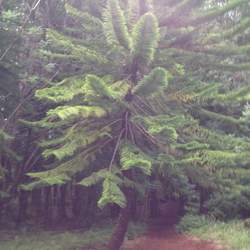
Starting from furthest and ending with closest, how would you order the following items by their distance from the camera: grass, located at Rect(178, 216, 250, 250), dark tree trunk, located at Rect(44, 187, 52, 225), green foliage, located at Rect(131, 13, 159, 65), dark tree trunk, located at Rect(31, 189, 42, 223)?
dark tree trunk, located at Rect(31, 189, 42, 223)
dark tree trunk, located at Rect(44, 187, 52, 225)
grass, located at Rect(178, 216, 250, 250)
green foliage, located at Rect(131, 13, 159, 65)

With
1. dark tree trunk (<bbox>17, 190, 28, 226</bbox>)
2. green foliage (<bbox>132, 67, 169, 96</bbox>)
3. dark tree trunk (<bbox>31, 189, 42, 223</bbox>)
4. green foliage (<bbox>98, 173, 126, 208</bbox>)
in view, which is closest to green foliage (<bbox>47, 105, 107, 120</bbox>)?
green foliage (<bbox>132, 67, 169, 96</bbox>)

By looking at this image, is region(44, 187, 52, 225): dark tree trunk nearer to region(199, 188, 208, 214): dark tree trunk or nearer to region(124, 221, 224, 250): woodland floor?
region(124, 221, 224, 250): woodland floor

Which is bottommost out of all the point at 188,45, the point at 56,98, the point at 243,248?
the point at 243,248

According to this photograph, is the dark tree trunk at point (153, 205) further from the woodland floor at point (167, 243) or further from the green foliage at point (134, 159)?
the green foliage at point (134, 159)

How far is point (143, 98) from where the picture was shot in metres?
8.12

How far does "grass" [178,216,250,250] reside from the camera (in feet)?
33.2

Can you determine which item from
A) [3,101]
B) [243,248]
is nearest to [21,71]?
[3,101]

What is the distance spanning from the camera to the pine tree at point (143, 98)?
717 cm

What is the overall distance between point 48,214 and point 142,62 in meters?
7.92

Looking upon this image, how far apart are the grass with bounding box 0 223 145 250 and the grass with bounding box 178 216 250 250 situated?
1.47m

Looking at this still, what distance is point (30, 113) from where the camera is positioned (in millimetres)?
11586

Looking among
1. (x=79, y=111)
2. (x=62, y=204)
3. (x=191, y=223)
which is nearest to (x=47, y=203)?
(x=62, y=204)

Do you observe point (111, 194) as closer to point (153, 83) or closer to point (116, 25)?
point (153, 83)

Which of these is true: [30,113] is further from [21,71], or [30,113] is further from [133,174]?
[133,174]
